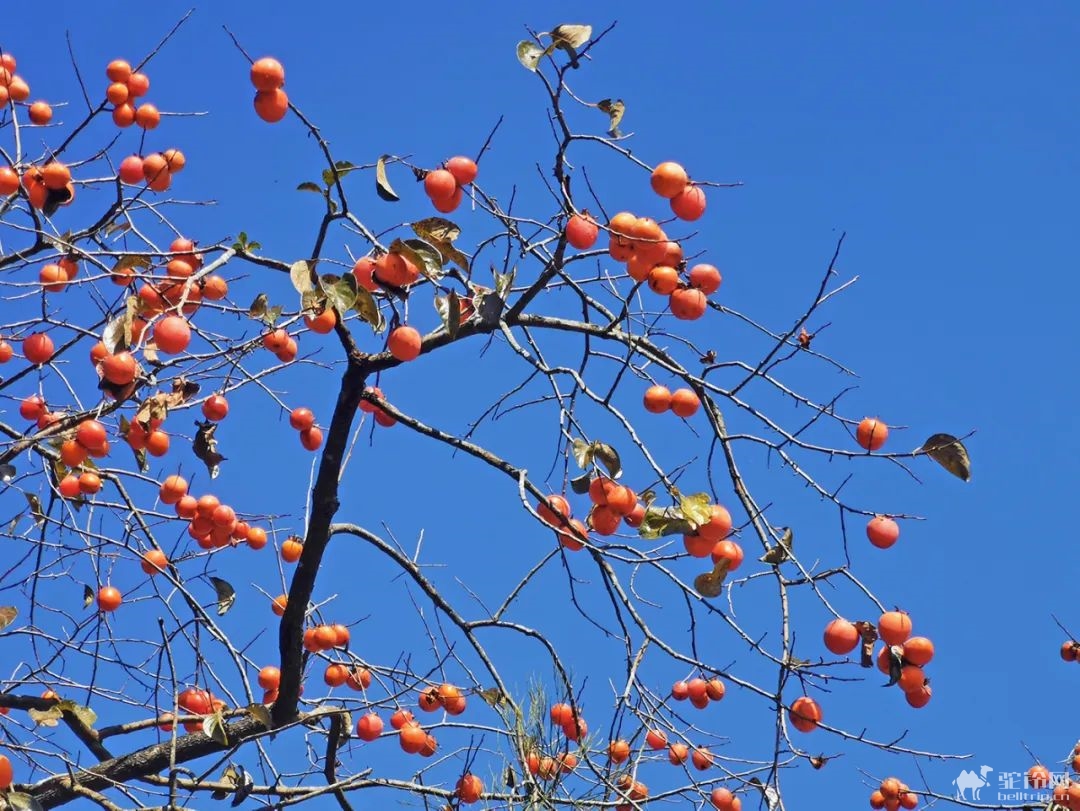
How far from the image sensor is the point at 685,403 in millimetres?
2869

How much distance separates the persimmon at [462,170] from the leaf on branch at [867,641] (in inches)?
53.9

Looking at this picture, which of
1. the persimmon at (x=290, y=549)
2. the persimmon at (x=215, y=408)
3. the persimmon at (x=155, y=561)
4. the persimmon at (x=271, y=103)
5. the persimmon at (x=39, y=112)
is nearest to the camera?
the persimmon at (x=271, y=103)

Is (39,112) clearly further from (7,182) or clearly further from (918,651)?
(918,651)

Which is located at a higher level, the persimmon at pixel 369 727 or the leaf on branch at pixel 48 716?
the persimmon at pixel 369 727

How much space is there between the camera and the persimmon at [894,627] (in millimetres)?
2488

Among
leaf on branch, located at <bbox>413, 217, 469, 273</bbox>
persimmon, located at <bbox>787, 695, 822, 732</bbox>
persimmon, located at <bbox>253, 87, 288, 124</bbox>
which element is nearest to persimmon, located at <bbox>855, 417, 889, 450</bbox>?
persimmon, located at <bbox>787, 695, 822, 732</bbox>

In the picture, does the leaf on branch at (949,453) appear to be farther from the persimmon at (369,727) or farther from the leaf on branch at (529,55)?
the persimmon at (369,727)

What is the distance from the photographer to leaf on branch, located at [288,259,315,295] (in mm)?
2381

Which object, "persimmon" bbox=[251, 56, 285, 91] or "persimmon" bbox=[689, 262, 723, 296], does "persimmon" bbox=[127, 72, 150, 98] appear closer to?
"persimmon" bbox=[251, 56, 285, 91]

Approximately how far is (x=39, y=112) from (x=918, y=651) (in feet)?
11.9

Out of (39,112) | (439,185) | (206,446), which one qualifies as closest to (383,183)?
(439,185)

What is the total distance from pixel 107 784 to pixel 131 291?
128 centimetres

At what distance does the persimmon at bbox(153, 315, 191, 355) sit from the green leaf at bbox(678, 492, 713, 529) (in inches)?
46.1

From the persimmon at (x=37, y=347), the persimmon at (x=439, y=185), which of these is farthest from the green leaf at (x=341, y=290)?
Answer: the persimmon at (x=37, y=347)
